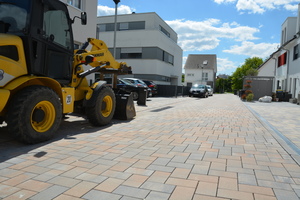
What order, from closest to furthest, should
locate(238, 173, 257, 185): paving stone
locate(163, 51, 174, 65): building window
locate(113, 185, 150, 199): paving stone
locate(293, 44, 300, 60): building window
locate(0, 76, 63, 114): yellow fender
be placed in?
locate(113, 185, 150, 199): paving stone
locate(238, 173, 257, 185): paving stone
locate(0, 76, 63, 114): yellow fender
locate(293, 44, 300, 60): building window
locate(163, 51, 174, 65): building window

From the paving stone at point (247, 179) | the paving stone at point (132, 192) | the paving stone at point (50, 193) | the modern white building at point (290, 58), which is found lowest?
the paving stone at point (50, 193)

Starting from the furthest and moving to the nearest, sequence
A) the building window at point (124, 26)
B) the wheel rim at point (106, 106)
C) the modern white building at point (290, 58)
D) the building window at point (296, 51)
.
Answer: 1. the building window at point (124, 26)
2. the building window at point (296, 51)
3. the modern white building at point (290, 58)
4. the wheel rim at point (106, 106)

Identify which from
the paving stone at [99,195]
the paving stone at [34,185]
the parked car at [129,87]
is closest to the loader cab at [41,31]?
the paving stone at [34,185]

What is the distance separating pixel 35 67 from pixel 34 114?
3.02 feet

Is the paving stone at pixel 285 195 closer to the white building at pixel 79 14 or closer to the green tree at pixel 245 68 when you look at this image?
the white building at pixel 79 14

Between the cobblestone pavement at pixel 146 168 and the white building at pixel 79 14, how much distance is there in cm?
906

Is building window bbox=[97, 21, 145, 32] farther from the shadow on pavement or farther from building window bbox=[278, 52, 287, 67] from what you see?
the shadow on pavement

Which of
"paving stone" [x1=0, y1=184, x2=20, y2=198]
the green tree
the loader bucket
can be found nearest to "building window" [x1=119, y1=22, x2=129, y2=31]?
the loader bucket

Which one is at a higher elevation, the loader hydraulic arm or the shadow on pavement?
the loader hydraulic arm

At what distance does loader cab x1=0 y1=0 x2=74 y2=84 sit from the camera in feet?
15.5

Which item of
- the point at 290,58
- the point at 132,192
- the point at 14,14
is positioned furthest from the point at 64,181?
the point at 290,58

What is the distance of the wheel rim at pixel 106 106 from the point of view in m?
7.23

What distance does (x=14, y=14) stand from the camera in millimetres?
4773

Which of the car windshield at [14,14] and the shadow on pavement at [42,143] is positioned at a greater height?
the car windshield at [14,14]
